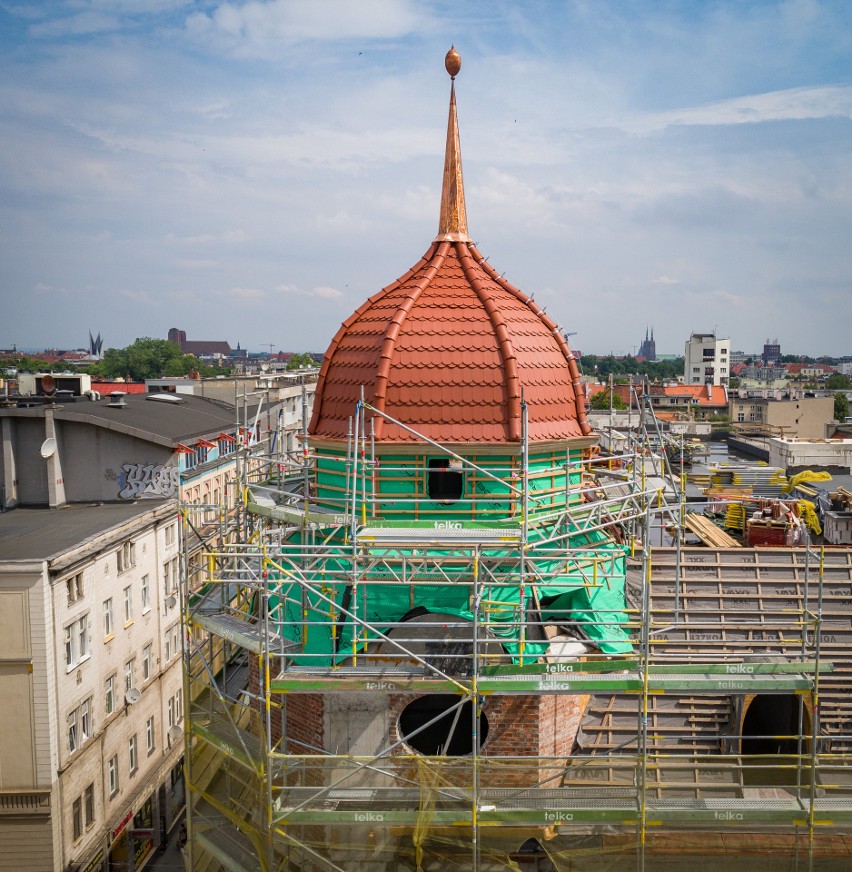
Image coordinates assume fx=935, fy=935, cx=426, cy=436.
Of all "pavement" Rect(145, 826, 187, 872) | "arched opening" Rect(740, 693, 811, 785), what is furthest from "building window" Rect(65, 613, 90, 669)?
"arched opening" Rect(740, 693, 811, 785)

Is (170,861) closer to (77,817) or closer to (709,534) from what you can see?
(77,817)

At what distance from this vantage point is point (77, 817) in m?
30.5

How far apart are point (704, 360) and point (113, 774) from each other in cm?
17959

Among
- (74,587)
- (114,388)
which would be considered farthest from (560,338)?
(114,388)

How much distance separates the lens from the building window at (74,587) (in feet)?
99.0

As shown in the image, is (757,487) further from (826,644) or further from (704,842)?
(704,842)

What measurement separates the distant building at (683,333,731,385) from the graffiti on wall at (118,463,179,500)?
546 feet

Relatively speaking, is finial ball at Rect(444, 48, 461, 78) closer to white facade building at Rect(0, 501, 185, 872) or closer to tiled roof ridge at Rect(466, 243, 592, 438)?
tiled roof ridge at Rect(466, 243, 592, 438)

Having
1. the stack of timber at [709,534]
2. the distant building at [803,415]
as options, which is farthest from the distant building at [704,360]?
the stack of timber at [709,534]

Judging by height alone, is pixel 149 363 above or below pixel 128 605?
above

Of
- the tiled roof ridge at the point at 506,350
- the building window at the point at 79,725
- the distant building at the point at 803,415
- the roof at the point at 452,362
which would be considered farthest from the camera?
the distant building at the point at 803,415

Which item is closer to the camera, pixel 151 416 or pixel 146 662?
pixel 146 662

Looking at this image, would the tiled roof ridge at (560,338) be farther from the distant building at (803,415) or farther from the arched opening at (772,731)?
the distant building at (803,415)

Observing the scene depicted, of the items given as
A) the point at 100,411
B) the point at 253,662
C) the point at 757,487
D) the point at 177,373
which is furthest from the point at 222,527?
the point at 177,373
